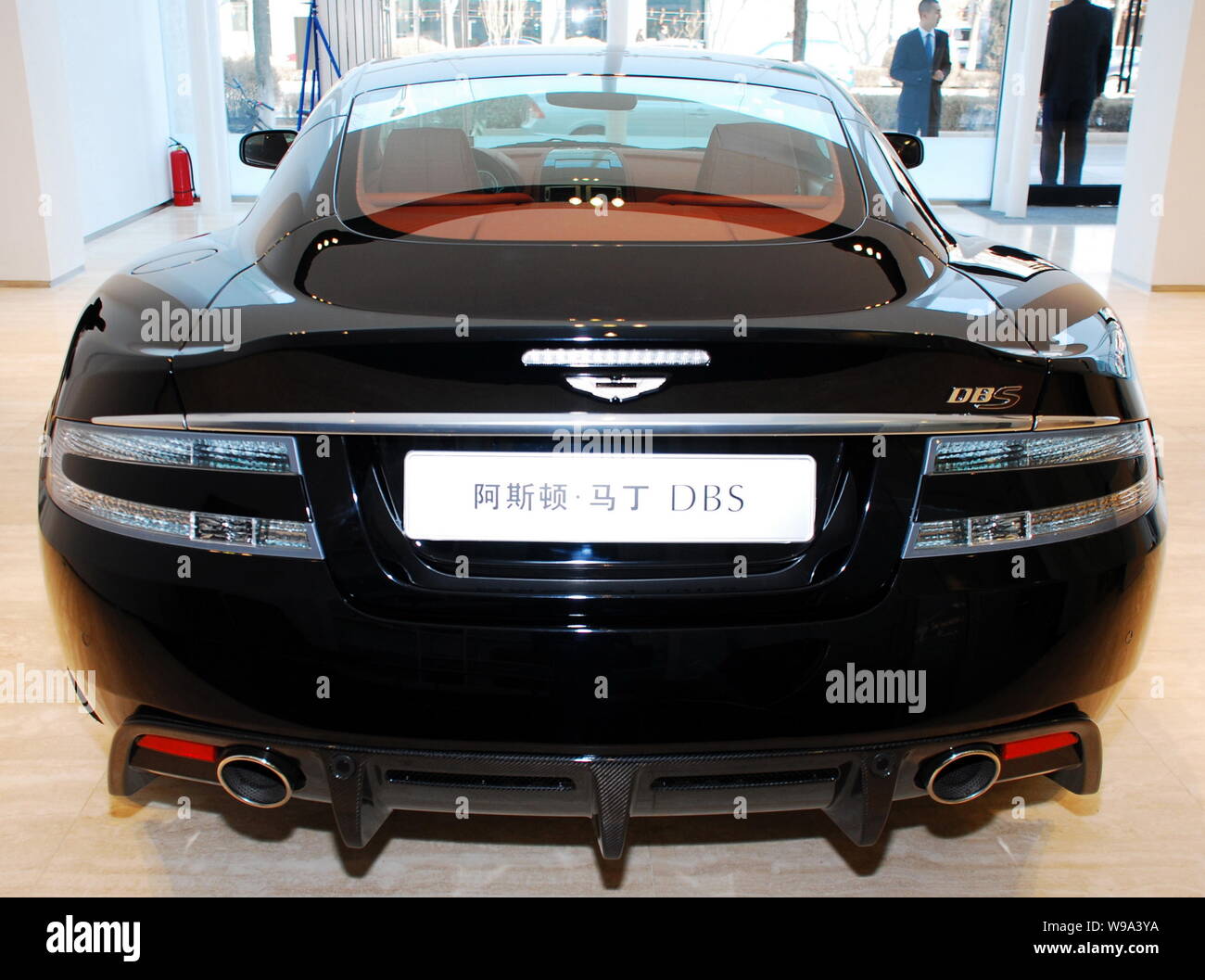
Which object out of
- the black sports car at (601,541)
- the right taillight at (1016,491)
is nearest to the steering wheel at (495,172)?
the black sports car at (601,541)

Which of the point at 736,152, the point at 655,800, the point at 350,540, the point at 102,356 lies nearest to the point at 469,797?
the point at 655,800

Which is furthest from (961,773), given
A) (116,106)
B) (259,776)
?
(116,106)

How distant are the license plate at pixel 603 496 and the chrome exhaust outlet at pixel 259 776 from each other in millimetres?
328

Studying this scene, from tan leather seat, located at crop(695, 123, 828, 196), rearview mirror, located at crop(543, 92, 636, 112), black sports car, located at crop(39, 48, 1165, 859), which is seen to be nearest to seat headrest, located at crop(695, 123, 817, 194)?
tan leather seat, located at crop(695, 123, 828, 196)

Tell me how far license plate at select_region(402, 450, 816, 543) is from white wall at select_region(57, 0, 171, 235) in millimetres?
7595

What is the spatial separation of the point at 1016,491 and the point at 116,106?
951 cm

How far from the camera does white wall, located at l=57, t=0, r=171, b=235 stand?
8406mm

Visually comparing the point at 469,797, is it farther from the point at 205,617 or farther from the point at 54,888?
the point at 54,888

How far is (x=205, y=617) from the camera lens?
1.34m

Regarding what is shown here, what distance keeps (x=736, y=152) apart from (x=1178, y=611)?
5.15 ft

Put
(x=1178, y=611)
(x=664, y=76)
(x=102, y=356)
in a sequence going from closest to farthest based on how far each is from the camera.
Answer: (x=102, y=356)
(x=664, y=76)
(x=1178, y=611)

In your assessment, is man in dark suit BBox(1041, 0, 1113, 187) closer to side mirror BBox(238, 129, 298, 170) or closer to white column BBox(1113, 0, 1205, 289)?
white column BBox(1113, 0, 1205, 289)
